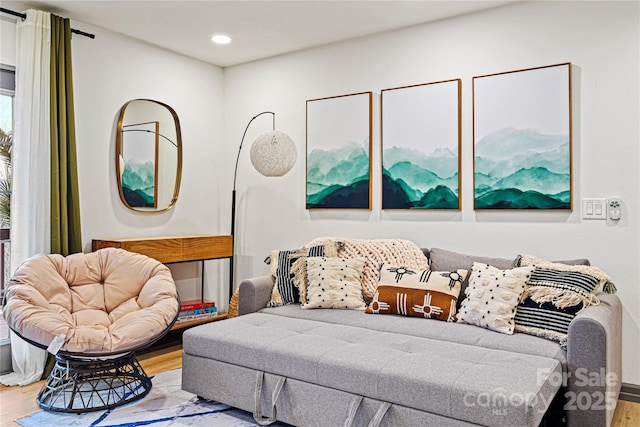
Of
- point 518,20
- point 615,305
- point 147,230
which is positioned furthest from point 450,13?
point 147,230

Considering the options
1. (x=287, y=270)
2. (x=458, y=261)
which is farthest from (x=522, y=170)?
(x=287, y=270)

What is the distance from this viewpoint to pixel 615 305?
2699 millimetres

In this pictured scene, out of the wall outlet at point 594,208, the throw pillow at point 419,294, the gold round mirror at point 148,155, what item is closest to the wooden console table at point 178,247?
the gold round mirror at point 148,155

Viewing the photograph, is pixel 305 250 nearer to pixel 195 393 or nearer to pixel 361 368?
pixel 195 393

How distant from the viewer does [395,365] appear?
2.23 meters

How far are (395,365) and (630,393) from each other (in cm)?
172

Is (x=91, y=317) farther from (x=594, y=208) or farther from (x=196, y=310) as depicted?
(x=594, y=208)

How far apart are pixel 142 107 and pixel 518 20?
9.78 ft

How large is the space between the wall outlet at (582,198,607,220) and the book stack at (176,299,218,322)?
3.05 m

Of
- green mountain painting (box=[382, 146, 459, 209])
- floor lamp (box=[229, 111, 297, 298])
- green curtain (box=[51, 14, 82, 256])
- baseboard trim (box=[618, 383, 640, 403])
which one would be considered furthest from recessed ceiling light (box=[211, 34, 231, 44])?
baseboard trim (box=[618, 383, 640, 403])

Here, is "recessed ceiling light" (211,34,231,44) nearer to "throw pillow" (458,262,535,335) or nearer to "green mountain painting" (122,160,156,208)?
"green mountain painting" (122,160,156,208)

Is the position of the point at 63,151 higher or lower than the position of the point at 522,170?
higher

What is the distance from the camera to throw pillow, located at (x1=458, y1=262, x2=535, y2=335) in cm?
273

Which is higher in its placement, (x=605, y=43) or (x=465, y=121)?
(x=605, y=43)
